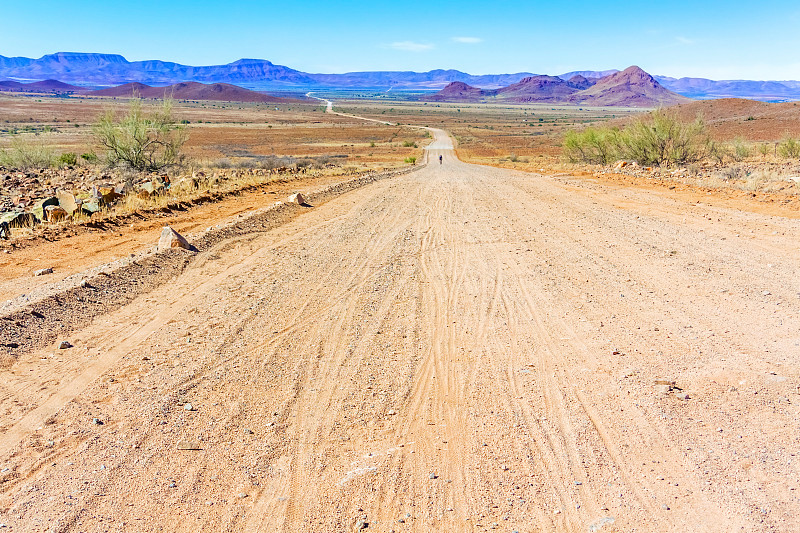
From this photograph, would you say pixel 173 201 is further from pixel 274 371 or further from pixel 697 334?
pixel 697 334

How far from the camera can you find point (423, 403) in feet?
18.9

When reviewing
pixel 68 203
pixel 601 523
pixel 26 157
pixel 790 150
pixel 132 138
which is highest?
pixel 132 138

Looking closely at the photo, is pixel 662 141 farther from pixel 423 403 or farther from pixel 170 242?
pixel 423 403

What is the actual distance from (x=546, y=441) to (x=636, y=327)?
3.14 metres

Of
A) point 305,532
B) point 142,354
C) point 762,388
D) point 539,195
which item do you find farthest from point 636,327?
point 539,195

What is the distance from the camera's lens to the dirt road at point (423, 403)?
426 cm

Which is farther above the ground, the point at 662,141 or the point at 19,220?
the point at 662,141

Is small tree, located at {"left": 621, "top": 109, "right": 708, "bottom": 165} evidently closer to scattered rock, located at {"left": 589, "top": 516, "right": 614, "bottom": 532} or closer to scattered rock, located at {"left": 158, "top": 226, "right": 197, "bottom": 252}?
scattered rock, located at {"left": 158, "top": 226, "right": 197, "bottom": 252}

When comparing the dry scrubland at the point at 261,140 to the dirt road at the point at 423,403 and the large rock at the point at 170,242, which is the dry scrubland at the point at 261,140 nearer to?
the large rock at the point at 170,242

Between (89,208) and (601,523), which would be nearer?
(601,523)

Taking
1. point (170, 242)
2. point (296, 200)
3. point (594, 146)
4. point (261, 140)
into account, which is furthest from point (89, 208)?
A: point (261, 140)

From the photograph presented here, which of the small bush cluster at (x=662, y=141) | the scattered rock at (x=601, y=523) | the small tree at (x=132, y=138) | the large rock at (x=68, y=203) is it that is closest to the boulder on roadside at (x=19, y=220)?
the large rock at (x=68, y=203)

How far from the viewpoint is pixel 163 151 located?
96.3 feet

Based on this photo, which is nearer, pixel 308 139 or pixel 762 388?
pixel 762 388
